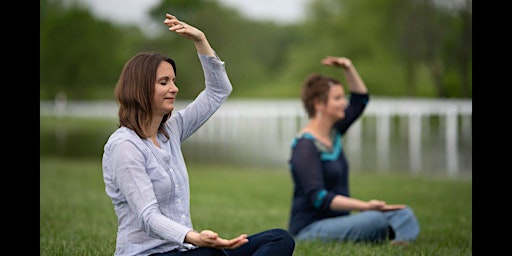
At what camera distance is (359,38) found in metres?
47.6

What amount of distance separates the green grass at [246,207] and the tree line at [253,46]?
2363 centimetres

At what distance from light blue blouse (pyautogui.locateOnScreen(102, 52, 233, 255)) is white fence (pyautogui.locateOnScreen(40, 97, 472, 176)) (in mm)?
10138

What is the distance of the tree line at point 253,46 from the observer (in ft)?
Result: 139

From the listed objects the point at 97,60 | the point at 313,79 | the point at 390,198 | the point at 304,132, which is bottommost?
the point at 390,198

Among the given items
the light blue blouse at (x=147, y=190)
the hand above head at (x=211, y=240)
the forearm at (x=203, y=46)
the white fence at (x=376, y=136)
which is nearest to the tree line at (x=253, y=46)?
the white fence at (x=376, y=136)

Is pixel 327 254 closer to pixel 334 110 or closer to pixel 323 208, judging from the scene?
pixel 323 208

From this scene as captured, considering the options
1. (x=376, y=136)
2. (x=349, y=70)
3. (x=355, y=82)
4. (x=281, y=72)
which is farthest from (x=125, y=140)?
(x=281, y=72)

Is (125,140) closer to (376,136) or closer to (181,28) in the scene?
(181,28)

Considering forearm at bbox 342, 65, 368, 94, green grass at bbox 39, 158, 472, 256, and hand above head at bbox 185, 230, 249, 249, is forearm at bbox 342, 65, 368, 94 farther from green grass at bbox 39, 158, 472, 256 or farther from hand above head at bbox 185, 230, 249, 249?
hand above head at bbox 185, 230, 249, 249

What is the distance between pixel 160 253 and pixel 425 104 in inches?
746

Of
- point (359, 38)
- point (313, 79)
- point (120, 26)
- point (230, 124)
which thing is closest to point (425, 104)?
point (230, 124)

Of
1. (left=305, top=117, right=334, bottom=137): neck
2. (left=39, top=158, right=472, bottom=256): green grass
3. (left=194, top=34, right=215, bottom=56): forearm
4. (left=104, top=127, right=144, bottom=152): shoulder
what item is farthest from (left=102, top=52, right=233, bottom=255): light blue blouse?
(left=305, top=117, right=334, bottom=137): neck

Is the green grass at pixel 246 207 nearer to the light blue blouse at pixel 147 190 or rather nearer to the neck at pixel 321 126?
the neck at pixel 321 126
